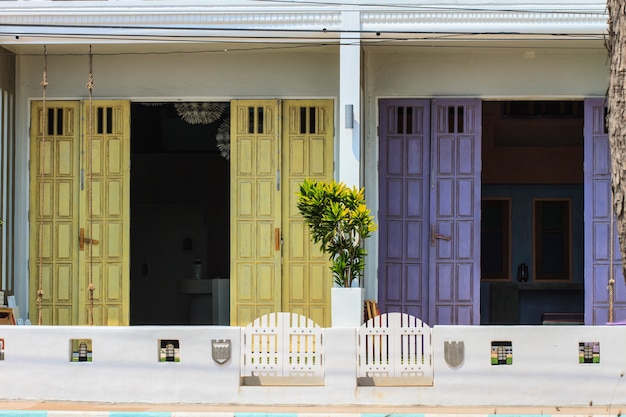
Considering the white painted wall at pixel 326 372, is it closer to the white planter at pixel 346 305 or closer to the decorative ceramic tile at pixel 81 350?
the decorative ceramic tile at pixel 81 350

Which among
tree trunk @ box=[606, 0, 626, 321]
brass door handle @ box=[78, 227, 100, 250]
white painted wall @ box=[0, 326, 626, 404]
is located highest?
tree trunk @ box=[606, 0, 626, 321]

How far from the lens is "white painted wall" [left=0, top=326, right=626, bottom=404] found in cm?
1005

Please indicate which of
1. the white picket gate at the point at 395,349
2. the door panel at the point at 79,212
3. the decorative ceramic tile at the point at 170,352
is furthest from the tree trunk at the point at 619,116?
the door panel at the point at 79,212

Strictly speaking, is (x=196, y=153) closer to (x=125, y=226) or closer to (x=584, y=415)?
(x=125, y=226)

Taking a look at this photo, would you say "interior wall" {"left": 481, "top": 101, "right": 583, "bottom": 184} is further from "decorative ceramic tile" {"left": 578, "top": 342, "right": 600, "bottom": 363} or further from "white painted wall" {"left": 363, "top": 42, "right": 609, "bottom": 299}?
"decorative ceramic tile" {"left": 578, "top": 342, "right": 600, "bottom": 363}

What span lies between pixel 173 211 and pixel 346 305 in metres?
8.80

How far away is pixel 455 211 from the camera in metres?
13.8

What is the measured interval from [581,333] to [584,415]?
2.44ft

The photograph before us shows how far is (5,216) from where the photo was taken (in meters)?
13.8

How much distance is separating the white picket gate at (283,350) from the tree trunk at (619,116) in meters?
4.82

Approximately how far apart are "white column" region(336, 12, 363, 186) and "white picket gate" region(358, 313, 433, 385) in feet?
7.90

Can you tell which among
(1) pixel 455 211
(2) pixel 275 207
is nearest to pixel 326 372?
(2) pixel 275 207

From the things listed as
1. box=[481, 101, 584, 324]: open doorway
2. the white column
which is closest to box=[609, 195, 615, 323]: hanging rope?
the white column

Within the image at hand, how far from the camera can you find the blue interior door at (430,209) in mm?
13773
